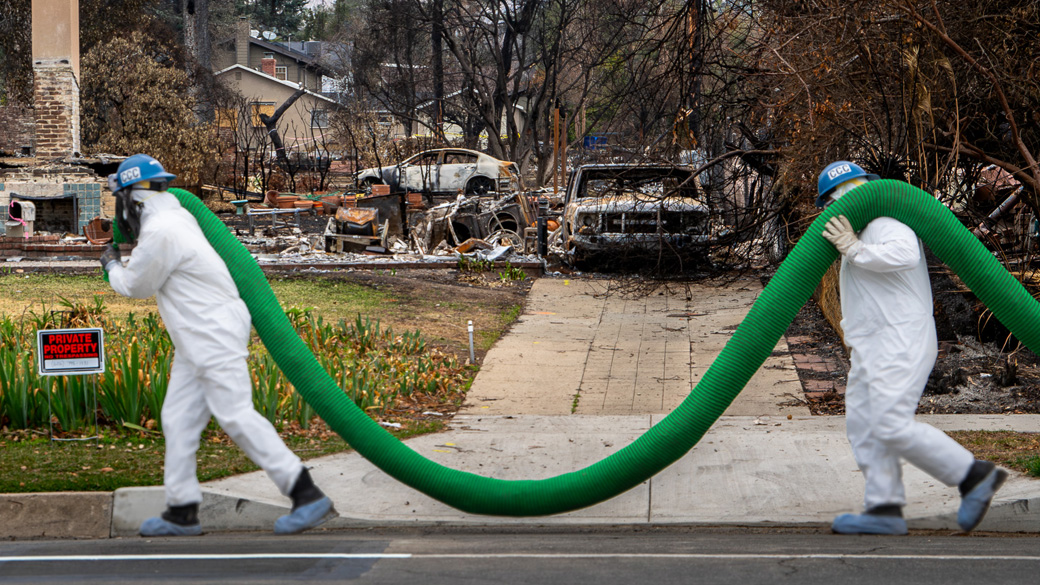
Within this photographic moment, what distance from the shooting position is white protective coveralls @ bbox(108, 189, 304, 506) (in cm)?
496

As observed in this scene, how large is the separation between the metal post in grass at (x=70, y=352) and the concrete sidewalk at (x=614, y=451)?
1.03 m

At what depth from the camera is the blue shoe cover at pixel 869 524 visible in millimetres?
5160

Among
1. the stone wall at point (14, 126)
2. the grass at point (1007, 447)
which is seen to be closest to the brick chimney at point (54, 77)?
the stone wall at point (14, 126)

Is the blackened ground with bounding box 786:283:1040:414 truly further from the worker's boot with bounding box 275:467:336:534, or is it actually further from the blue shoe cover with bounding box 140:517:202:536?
the blue shoe cover with bounding box 140:517:202:536

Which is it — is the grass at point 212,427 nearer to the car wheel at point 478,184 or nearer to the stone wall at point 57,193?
the stone wall at point 57,193

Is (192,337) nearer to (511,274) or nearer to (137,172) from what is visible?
(137,172)

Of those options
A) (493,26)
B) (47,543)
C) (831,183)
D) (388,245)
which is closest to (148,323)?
(47,543)

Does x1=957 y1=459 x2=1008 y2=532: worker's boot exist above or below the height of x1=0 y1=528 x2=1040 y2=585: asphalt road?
above

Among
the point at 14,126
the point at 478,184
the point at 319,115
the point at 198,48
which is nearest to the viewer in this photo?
the point at 478,184

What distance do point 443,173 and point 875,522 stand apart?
2465 cm

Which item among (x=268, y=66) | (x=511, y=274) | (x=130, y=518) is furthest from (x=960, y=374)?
(x=268, y=66)

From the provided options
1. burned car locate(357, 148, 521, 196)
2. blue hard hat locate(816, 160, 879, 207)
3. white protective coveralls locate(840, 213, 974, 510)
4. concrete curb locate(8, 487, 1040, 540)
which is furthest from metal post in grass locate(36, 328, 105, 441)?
burned car locate(357, 148, 521, 196)

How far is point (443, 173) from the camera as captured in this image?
29141mm

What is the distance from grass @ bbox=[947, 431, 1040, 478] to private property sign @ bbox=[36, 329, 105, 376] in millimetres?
5771
